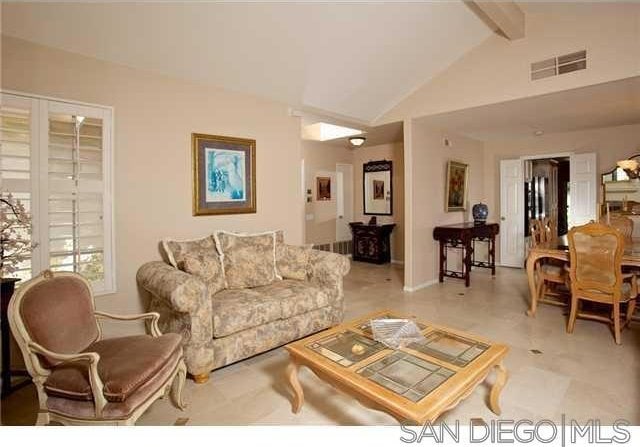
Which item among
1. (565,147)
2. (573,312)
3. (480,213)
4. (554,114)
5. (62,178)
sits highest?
(554,114)

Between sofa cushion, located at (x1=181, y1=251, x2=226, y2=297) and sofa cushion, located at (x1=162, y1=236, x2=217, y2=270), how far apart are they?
53mm

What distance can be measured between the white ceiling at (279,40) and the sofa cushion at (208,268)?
1.67 meters

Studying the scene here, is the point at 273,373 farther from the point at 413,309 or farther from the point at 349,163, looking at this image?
the point at 349,163

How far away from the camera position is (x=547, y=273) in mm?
3625

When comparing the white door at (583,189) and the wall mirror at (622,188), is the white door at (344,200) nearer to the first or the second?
the white door at (583,189)

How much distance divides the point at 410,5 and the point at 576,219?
4.48 metres

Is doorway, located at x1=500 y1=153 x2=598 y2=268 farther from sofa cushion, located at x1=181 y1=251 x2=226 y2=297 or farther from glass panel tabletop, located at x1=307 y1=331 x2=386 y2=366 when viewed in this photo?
sofa cushion, located at x1=181 y1=251 x2=226 y2=297

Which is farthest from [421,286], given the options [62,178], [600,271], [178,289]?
[62,178]

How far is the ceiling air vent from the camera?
128 inches

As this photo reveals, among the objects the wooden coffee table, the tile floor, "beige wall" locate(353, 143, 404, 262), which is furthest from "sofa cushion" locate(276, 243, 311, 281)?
"beige wall" locate(353, 143, 404, 262)

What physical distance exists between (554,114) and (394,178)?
284cm

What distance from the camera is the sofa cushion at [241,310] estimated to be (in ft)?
7.76

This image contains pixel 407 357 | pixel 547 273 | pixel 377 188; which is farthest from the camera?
pixel 377 188

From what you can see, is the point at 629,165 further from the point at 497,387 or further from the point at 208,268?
the point at 208,268
